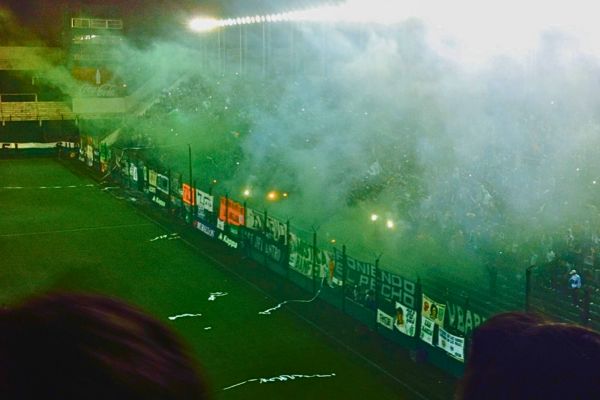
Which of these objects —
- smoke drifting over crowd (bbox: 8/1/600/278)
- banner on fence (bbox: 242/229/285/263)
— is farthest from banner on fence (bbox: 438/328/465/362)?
banner on fence (bbox: 242/229/285/263)

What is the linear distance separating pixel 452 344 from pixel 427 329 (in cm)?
65

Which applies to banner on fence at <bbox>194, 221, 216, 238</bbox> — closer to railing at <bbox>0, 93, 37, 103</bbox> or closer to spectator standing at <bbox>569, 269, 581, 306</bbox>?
spectator standing at <bbox>569, 269, 581, 306</bbox>

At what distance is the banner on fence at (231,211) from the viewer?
17812 millimetres

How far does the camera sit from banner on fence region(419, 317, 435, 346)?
11.2m

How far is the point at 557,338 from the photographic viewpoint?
149cm

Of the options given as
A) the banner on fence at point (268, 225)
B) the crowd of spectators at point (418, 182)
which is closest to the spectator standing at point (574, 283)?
the crowd of spectators at point (418, 182)

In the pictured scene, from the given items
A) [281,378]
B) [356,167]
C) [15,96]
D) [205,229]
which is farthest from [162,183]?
[15,96]

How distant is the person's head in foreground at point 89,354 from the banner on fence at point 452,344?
9.90m

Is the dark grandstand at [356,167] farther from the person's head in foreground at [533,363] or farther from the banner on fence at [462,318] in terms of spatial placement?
the person's head in foreground at [533,363]

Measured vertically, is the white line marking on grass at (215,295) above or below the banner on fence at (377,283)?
below

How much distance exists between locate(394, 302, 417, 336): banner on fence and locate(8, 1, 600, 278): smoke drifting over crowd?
369 cm

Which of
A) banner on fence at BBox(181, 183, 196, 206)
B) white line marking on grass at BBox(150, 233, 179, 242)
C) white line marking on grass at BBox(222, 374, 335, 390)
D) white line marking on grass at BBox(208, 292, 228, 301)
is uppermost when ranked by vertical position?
banner on fence at BBox(181, 183, 196, 206)

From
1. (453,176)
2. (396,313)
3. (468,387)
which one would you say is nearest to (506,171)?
(453,176)

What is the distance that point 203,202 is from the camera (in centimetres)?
2030
